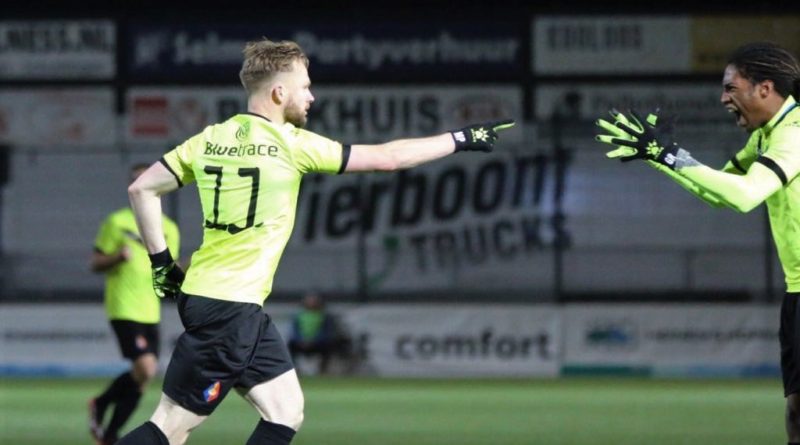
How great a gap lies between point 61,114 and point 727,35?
32.9ft

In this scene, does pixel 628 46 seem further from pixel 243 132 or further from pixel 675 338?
pixel 243 132

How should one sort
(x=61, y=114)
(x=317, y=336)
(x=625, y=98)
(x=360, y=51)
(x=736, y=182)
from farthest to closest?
1. (x=360, y=51)
2. (x=61, y=114)
3. (x=625, y=98)
4. (x=317, y=336)
5. (x=736, y=182)

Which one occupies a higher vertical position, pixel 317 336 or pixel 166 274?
pixel 166 274

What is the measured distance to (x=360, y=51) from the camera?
79.4ft

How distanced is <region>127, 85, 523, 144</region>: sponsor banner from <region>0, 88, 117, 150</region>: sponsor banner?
0.41m

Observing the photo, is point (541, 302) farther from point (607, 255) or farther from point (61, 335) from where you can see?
point (61, 335)

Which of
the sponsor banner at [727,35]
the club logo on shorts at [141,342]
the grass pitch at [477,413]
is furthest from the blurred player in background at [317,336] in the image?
the club logo on shorts at [141,342]

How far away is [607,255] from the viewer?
2261cm

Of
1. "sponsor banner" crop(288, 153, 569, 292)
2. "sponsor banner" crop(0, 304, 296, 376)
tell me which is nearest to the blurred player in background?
"sponsor banner" crop(0, 304, 296, 376)

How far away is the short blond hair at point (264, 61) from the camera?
6.47 meters

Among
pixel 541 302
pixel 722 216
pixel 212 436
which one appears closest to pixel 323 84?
pixel 541 302

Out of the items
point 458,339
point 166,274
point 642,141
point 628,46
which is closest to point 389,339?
point 458,339

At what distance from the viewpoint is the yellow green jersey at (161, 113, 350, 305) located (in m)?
6.38

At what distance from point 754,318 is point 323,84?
7409 millimetres
